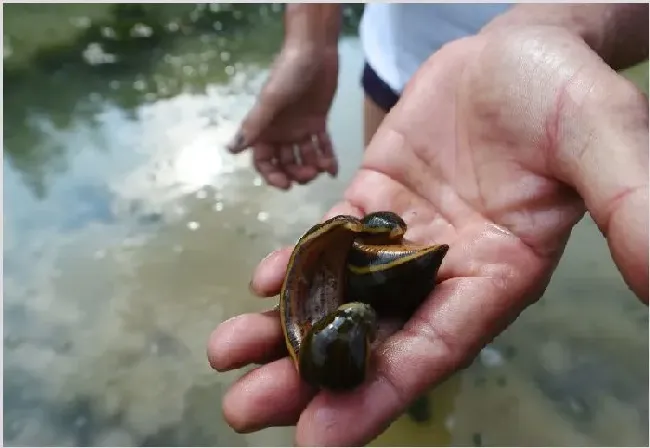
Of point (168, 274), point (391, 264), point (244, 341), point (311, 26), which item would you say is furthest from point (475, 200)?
point (168, 274)

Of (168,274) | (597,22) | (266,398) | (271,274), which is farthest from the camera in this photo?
(168,274)

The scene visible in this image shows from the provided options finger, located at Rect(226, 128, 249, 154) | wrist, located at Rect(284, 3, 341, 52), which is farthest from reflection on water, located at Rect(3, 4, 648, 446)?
wrist, located at Rect(284, 3, 341, 52)

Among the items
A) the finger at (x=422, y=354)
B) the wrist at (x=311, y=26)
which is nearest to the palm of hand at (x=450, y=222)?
the finger at (x=422, y=354)

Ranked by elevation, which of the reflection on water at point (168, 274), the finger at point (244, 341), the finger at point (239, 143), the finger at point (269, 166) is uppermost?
the finger at point (244, 341)

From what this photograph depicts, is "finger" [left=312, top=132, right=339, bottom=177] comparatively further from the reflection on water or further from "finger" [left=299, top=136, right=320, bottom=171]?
the reflection on water

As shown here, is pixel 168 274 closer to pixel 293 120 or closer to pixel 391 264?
pixel 293 120

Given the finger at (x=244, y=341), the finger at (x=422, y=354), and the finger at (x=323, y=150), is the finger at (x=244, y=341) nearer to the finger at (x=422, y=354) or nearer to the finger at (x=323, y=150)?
the finger at (x=422, y=354)

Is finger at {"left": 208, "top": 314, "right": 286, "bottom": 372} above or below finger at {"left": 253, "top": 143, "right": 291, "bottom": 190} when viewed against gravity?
above
